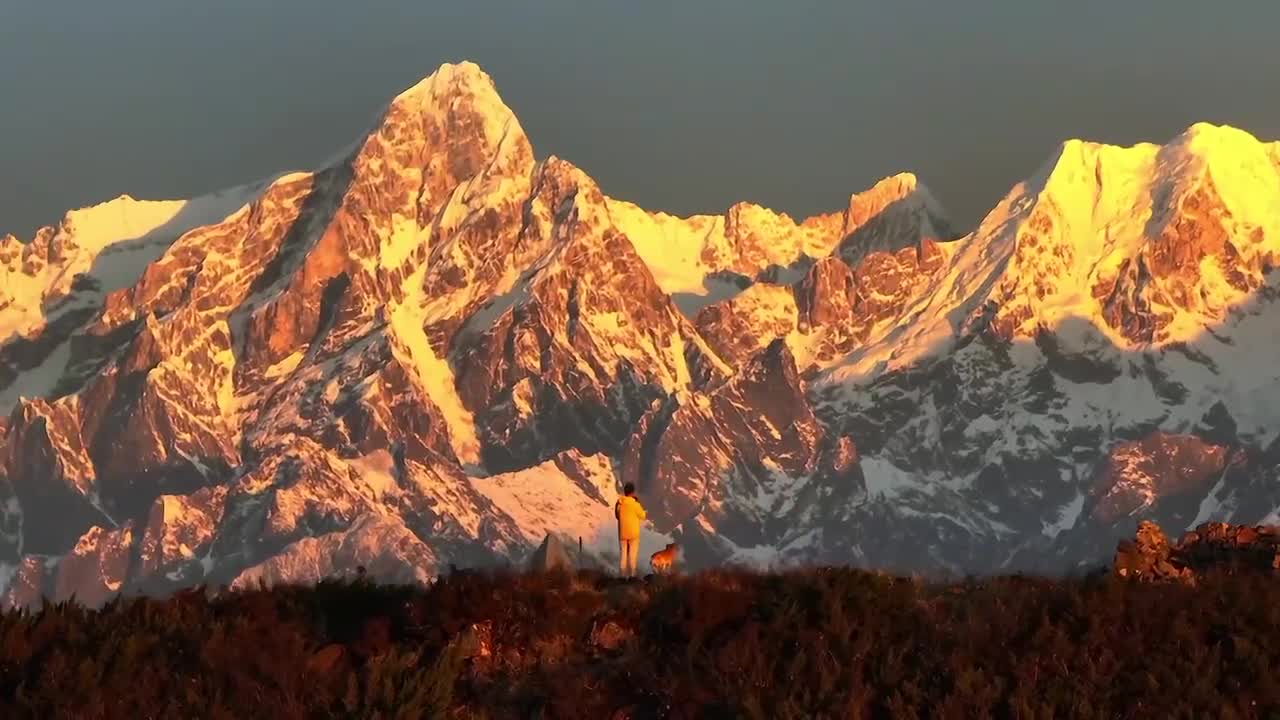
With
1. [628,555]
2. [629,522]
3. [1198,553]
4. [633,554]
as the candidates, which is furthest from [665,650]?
[1198,553]

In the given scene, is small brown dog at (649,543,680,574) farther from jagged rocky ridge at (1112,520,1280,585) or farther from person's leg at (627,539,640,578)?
jagged rocky ridge at (1112,520,1280,585)

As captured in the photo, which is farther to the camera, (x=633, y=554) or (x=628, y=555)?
(x=633, y=554)

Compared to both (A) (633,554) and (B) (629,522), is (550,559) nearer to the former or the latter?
(A) (633,554)

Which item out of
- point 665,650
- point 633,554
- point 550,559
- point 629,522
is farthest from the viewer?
point 629,522

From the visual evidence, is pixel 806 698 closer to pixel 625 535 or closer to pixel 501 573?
pixel 501 573

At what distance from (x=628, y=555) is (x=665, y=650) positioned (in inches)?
623

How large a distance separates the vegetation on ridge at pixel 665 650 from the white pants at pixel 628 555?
8405 millimetres

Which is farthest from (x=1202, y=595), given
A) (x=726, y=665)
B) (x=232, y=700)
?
(x=232, y=700)

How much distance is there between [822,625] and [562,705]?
206 inches

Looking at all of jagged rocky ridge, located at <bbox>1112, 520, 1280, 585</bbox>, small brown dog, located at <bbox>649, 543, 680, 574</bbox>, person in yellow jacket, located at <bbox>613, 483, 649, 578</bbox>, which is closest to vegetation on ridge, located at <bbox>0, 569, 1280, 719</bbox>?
jagged rocky ridge, located at <bbox>1112, 520, 1280, 585</bbox>

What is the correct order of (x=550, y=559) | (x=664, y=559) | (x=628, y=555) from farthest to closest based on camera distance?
(x=628, y=555) < (x=664, y=559) < (x=550, y=559)

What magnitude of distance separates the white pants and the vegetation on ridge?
8405 millimetres

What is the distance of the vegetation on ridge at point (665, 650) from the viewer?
133 feet

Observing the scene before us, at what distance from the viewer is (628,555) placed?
201 ft
